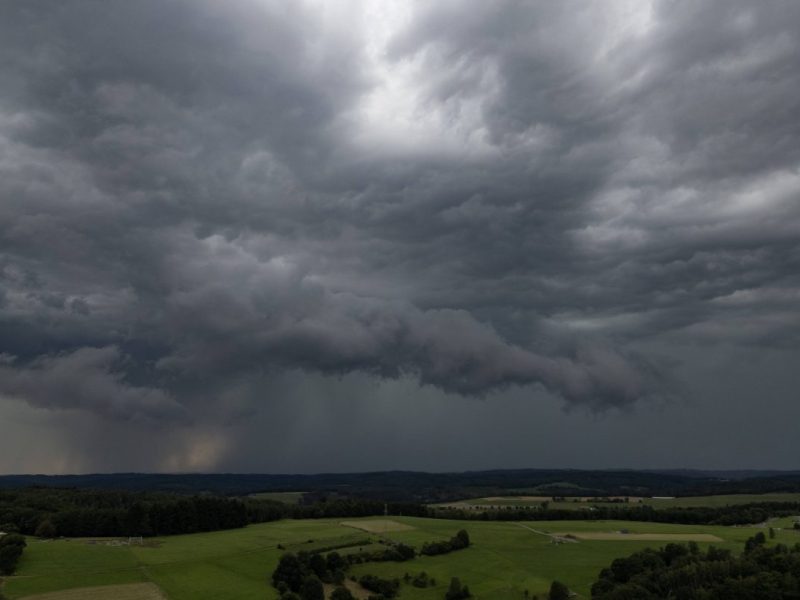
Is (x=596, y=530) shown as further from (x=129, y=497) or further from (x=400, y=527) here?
(x=129, y=497)

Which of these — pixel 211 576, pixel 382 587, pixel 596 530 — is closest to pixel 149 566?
pixel 211 576

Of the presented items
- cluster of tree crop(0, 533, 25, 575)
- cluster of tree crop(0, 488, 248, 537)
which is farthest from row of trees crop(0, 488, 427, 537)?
cluster of tree crop(0, 533, 25, 575)

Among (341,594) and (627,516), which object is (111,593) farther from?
(627,516)

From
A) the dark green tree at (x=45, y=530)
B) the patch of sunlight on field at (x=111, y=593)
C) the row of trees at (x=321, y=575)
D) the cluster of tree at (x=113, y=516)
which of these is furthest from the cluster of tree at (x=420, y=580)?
the dark green tree at (x=45, y=530)

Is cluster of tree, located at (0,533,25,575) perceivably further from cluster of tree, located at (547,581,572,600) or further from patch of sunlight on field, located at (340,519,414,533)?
cluster of tree, located at (547,581,572,600)

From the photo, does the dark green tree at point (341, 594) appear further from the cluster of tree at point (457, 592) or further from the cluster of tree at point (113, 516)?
the cluster of tree at point (113, 516)

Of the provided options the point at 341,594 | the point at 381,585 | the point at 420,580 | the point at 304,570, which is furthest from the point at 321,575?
the point at 420,580
